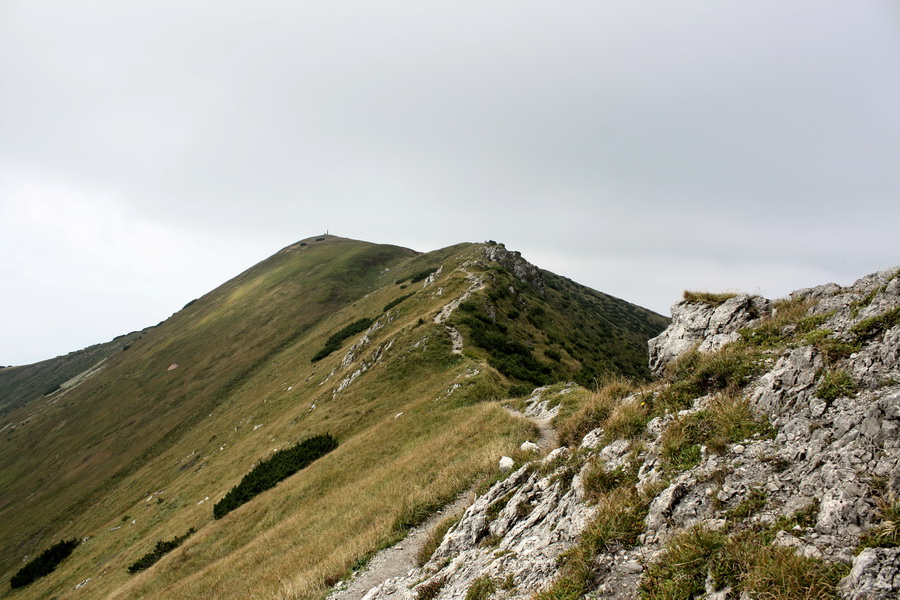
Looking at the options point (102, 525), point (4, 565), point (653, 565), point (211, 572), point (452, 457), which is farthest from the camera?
point (4, 565)

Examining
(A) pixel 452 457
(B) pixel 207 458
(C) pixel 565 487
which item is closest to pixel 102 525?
(B) pixel 207 458

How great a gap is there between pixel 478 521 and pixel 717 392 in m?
6.41

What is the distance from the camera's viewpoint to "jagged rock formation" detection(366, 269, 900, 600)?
15.9 feet

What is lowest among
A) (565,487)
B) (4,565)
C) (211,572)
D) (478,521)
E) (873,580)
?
(4,565)

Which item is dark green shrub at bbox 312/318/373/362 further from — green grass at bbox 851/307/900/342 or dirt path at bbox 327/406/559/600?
green grass at bbox 851/307/900/342

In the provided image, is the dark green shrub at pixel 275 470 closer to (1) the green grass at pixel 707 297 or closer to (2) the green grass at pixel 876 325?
(1) the green grass at pixel 707 297

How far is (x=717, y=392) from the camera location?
28.4 ft

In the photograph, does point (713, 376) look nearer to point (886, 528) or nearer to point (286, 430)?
point (886, 528)

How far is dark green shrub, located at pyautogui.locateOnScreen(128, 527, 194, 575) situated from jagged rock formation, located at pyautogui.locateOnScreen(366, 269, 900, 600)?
24.2 meters

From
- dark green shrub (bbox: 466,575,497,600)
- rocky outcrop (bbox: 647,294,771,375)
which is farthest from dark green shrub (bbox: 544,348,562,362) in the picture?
dark green shrub (bbox: 466,575,497,600)

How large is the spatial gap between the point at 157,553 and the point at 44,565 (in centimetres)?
2480

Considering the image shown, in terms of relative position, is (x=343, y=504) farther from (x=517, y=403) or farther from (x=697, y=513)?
(x=697, y=513)

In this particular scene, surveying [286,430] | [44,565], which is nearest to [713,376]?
[286,430]

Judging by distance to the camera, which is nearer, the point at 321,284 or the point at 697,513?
the point at 697,513
